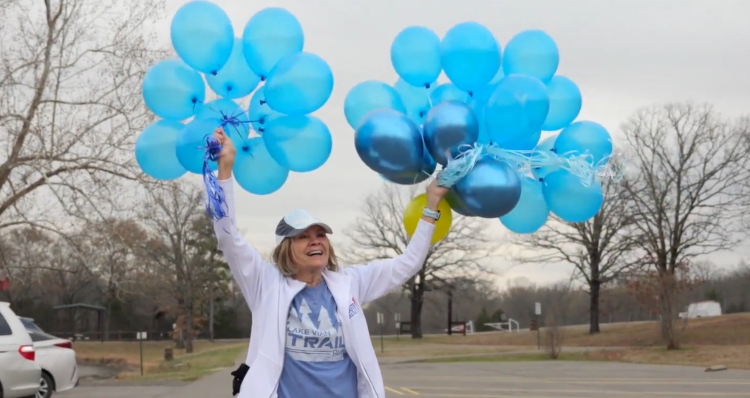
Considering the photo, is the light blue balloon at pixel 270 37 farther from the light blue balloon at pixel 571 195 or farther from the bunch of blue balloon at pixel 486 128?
the light blue balloon at pixel 571 195

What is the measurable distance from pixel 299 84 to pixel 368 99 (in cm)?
62

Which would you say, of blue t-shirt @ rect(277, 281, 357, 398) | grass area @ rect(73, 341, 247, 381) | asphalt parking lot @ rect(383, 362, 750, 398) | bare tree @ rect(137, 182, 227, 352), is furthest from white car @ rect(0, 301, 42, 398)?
bare tree @ rect(137, 182, 227, 352)

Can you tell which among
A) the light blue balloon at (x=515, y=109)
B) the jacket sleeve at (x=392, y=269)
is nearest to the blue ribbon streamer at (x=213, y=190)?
the jacket sleeve at (x=392, y=269)

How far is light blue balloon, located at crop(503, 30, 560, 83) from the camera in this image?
494 centimetres

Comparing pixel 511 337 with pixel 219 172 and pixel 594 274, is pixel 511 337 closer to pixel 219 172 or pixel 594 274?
pixel 594 274

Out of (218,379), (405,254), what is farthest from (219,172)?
(218,379)

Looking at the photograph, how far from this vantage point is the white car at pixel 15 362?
10.5 metres

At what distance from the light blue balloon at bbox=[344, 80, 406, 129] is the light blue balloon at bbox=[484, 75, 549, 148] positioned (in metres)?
0.72

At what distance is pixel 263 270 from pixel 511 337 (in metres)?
42.2

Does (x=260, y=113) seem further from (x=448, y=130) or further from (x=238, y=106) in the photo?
(x=448, y=130)

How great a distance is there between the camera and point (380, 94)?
4918 millimetres

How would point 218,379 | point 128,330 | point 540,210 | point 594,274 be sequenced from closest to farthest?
point 540,210, point 218,379, point 594,274, point 128,330

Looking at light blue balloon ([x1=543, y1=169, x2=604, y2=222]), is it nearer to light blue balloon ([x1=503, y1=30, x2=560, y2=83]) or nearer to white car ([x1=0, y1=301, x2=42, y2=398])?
light blue balloon ([x1=503, y1=30, x2=560, y2=83])

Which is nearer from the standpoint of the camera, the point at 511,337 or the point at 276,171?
the point at 276,171
